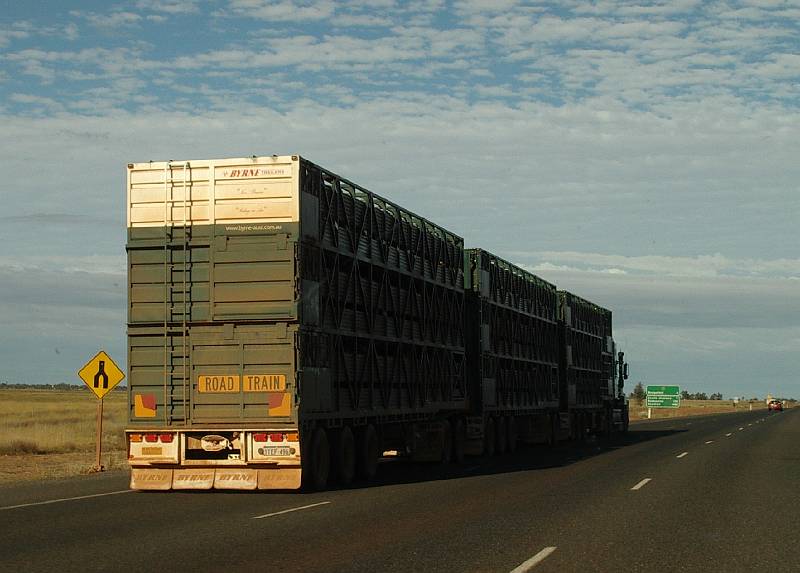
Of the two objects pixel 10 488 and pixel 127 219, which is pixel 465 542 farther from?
pixel 10 488

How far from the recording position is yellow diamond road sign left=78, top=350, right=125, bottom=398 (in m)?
22.8

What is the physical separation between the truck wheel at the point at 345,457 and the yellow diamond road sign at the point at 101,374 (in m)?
5.96

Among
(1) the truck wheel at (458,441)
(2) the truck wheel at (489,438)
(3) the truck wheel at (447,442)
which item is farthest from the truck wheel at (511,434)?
(3) the truck wheel at (447,442)

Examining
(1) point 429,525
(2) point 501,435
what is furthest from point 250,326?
(2) point 501,435

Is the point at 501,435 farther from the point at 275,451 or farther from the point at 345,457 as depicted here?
the point at 275,451

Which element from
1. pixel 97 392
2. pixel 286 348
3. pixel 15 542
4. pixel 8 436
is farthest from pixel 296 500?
pixel 8 436

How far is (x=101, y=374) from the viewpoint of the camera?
22.9m

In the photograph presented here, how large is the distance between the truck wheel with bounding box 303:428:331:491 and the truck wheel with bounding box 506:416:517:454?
1500 centimetres

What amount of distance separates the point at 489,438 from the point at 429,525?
688 inches

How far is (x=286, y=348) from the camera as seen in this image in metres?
17.2

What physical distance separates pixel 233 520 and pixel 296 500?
273 centimetres

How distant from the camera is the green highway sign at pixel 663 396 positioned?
280ft

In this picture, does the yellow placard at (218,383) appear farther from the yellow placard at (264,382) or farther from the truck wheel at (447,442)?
the truck wheel at (447,442)

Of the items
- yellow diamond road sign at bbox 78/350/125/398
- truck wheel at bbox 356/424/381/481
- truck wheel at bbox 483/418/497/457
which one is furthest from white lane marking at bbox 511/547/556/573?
truck wheel at bbox 483/418/497/457
